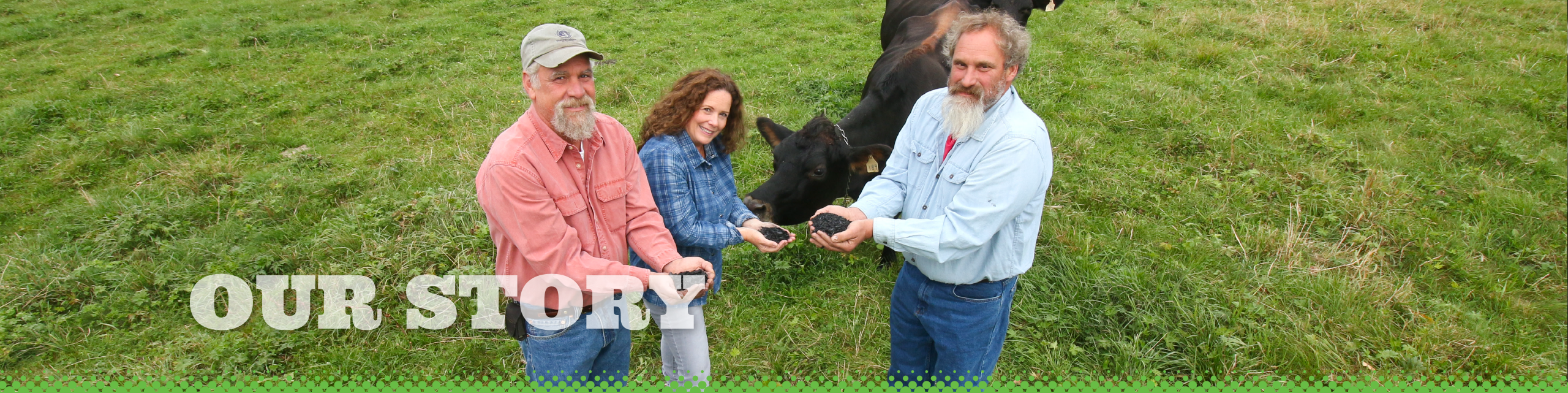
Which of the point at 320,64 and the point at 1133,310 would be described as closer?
the point at 1133,310

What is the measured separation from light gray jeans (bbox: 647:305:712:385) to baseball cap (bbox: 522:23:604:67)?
1142 millimetres

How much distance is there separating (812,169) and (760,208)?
53 centimetres

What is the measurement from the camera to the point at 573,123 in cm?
227

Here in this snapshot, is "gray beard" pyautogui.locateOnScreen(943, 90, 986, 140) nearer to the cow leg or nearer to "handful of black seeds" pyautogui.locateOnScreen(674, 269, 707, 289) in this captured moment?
"handful of black seeds" pyautogui.locateOnScreen(674, 269, 707, 289)

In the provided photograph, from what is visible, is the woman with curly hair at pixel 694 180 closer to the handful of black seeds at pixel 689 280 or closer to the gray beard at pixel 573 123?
the handful of black seeds at pixel 689 280

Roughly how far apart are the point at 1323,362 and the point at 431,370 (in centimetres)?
450

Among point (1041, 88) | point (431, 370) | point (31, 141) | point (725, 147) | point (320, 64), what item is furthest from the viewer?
point (320, 64)

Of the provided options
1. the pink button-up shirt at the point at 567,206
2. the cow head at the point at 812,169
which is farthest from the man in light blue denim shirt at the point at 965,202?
the cow head at the point at 812,169

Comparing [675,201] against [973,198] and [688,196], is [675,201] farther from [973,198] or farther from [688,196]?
[973,198]

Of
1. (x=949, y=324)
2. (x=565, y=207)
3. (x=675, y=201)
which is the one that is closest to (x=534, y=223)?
(x=565, y=207)

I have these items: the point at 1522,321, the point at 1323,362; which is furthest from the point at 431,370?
the point at 1522,321

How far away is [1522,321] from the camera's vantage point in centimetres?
399

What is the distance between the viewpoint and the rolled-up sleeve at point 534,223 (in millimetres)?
2102

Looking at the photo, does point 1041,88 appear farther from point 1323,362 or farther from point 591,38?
point 591,38
